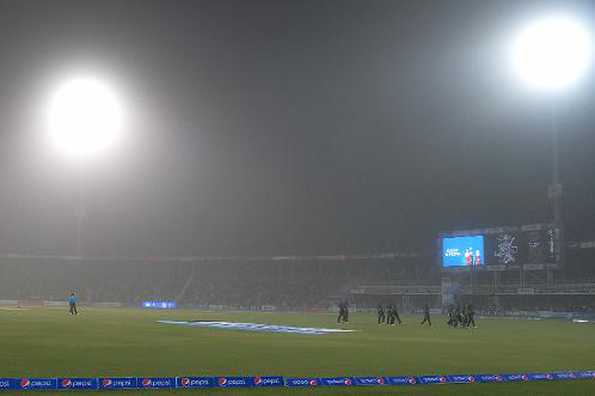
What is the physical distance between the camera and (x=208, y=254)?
11631cm

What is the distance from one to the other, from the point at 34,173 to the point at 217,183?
93.9ft

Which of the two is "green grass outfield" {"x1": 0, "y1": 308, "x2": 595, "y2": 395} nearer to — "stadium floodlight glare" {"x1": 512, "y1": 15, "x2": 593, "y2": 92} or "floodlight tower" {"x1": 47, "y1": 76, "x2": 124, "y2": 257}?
"stadium floodlight glare" {"x1": 512, "y1": 15, "x2": 593, "y2": 92}

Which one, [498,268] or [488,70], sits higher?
[488,70]

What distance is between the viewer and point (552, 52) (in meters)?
54.3

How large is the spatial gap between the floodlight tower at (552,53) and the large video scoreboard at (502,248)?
15.8 meters

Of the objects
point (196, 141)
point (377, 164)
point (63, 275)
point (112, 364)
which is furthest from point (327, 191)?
point (112, 364)

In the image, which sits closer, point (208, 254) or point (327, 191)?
point (327, 191)

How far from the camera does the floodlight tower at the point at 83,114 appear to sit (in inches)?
2990

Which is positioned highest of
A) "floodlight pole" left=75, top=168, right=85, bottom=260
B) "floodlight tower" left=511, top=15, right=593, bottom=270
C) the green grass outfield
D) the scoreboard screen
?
"floodlight tower" left=511, top=15, right=593, bottom=270

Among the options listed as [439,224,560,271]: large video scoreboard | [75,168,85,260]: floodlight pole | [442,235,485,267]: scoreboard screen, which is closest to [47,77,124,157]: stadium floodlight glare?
[75,168,85,260]: floodlight pole

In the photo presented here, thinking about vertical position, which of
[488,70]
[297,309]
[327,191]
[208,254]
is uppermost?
[488,70]

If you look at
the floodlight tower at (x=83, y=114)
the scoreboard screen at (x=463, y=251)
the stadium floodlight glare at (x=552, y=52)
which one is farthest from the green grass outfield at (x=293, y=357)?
the floodlight tower at (x=83, y=114)

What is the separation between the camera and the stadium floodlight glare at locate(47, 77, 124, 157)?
249ft

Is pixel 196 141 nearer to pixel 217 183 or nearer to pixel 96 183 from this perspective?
pixel 217 183
